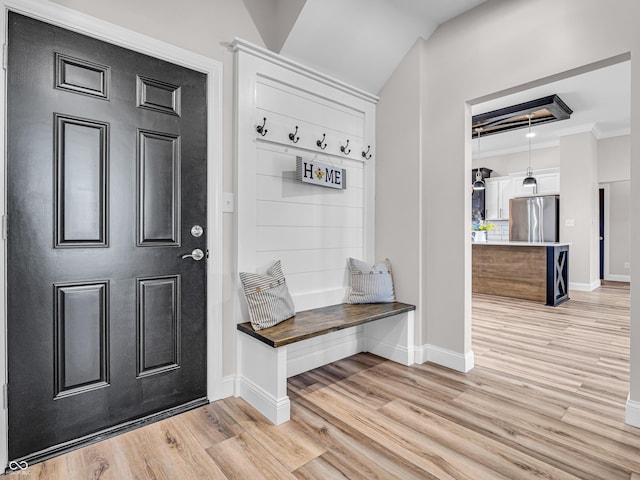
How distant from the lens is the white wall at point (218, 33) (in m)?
1.99

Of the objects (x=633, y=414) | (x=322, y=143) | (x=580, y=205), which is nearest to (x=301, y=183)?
(x=322, y=143)

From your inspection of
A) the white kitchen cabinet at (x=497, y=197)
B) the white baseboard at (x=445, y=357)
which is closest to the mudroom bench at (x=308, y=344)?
the white baseboard at (x=445, y=357)

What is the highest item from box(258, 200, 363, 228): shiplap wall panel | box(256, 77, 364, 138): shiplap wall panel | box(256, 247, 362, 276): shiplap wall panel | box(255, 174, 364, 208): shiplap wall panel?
box(256, 77, 364, 138): shiplap wall panel

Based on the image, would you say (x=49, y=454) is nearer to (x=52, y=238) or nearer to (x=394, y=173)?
(x=52, y=238)

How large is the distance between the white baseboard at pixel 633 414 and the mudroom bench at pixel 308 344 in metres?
1.32

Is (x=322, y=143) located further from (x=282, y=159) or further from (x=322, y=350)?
(x=322, y=350)

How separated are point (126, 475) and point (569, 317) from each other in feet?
15.9

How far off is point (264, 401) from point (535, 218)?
6.90 metres

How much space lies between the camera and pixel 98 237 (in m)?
1.82

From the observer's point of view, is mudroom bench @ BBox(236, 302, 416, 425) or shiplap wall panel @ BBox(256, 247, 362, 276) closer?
mudroom bench @ BBox(236, 302, 416, 425)

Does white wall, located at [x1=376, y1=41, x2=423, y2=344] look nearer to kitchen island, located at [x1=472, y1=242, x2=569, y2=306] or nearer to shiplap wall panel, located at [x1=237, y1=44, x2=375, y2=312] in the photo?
shiplap wall panel, located at [x1=237, y1=44, x2=375, y2=312]

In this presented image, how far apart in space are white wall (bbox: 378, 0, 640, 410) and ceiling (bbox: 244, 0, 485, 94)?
218 mm

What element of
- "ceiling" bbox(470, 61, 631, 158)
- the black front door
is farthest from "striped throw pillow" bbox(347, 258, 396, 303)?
"ceiling" bbox(470, 61, 631, 158)

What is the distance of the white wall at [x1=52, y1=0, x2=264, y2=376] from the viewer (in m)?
1.99
